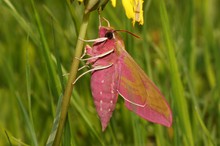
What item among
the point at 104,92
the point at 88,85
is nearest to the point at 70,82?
the point at 104,92

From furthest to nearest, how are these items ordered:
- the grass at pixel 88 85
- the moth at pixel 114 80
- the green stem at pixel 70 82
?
the grass at pixel 88 85 → the moth at pixel 114 80 → the green stem at pixel 70 82

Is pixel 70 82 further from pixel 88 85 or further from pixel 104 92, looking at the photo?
pixel 88 85

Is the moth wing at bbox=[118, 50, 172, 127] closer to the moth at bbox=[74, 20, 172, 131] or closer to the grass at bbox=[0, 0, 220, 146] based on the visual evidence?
the moth at bbox=[74, 20, 172, 131]

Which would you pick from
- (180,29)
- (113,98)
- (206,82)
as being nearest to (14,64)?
(180,29)

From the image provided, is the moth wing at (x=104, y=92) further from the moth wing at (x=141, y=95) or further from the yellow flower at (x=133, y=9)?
the yellow flower at (x=133, y=9)

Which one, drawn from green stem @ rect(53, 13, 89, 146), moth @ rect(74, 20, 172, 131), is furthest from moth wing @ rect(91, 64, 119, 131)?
green stem @ rect(53, 13, 89, 146)

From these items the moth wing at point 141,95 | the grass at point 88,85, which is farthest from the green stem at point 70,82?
the moth wing at point 141,95
